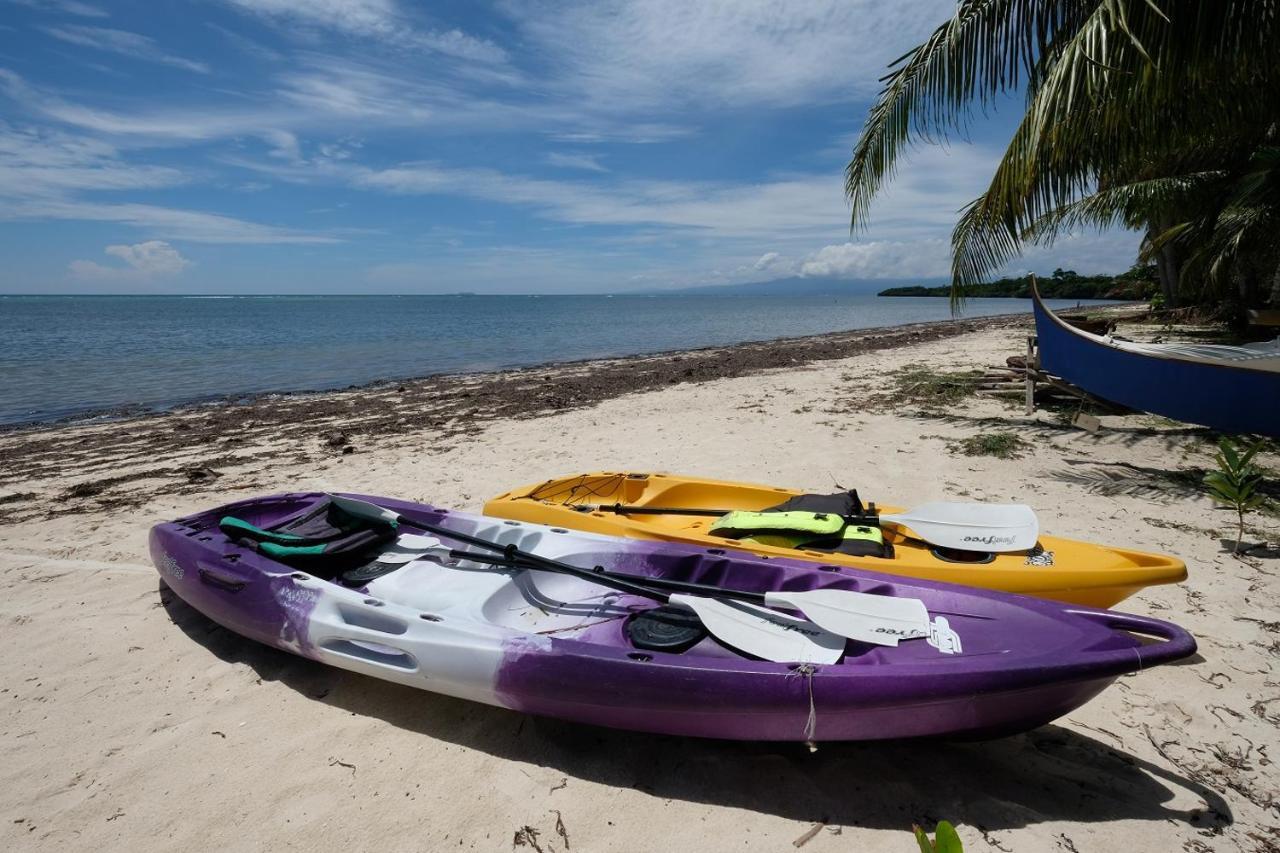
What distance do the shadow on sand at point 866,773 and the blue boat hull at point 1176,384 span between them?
5.23 metres

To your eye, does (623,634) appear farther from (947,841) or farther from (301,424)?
(301,424)

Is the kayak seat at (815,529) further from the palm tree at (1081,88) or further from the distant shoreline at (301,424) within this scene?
the distant shoreline at (301,424)

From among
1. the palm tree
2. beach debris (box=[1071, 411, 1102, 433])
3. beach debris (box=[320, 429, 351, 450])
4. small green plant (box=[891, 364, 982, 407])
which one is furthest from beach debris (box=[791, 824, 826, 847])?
small green plant (box=[891, 364, 982, 407])

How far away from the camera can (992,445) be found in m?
7.53

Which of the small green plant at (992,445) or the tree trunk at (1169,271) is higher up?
the tree trunk at (1169,271)

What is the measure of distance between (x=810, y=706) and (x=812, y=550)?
1.56 m

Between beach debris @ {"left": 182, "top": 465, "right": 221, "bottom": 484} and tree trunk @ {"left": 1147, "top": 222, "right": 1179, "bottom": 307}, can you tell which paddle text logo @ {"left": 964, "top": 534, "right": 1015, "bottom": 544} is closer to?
beach debris @ {"left": 182, "top": 465, "right": 221, "bottom": 484}

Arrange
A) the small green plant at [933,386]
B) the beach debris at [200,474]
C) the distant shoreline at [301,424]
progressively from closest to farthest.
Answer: the beach debris at [200,474] < the distant shoreline at [301,424] < the small green plant at [933,386]

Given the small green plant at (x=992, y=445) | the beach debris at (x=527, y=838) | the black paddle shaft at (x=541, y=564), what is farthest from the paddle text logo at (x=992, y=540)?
the small green plant at (x=992, y=445)

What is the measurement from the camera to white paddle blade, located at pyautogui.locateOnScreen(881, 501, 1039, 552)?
365 centimetres

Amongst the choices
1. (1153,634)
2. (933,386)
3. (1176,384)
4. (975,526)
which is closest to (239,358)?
(933,386)

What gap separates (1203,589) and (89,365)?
28.5 metres

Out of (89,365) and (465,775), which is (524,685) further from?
(89,365)

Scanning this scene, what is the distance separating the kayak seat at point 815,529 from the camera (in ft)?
12.7
